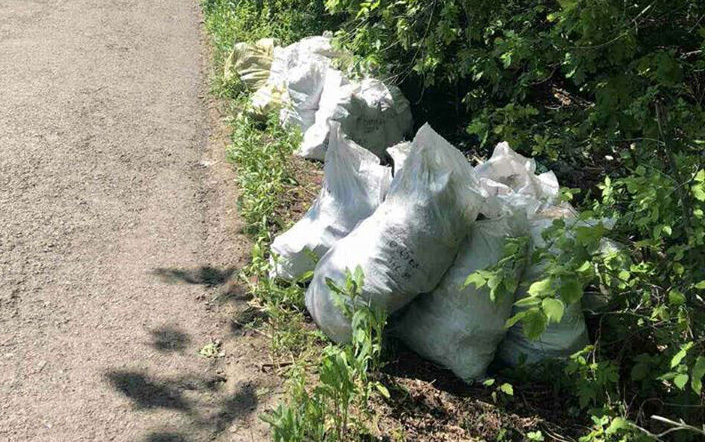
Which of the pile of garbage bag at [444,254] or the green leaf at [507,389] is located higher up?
the pile of garbage bag at [444,254]

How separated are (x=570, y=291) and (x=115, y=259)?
8.27 ft

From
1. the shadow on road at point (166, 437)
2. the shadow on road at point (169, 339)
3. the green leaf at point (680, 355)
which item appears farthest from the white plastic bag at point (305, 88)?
the green leaf at point (680, 355)

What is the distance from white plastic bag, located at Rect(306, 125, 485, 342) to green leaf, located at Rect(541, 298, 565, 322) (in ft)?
2.91

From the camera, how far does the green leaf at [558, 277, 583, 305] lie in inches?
82.7

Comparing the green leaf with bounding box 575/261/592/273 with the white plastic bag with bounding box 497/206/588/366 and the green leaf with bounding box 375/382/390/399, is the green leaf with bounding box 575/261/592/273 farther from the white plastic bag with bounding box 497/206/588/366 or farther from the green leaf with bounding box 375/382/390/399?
the green leaf with bounding box 375/382/390/399

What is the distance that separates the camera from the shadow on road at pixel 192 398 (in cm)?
283

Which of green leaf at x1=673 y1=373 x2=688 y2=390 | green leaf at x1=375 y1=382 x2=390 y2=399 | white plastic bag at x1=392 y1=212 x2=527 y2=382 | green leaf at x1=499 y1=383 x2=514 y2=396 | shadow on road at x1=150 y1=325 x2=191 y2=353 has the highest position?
green leaf at x1=673 y1=373 x2=688 y2=390

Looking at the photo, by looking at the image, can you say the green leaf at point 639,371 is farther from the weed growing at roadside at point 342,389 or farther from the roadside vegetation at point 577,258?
the weed growing at roadside at point 342,389

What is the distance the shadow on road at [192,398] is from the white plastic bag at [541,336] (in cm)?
105

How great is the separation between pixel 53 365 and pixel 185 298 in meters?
0.72

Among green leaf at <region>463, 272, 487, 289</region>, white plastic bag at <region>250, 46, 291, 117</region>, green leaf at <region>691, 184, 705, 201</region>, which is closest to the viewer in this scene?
green leaf at <region>691, 184, 705, 201</region>

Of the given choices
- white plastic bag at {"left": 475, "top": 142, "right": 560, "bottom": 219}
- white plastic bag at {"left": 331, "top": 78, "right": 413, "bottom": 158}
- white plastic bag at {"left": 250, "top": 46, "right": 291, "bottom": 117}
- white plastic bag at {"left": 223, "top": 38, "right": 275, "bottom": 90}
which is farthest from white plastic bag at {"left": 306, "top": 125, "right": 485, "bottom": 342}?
white plastic bag at {"left": 223, "top": 38, "right": 275, "bottom": 90}

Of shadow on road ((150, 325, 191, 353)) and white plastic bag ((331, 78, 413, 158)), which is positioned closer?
shadow on road ((150, 325, 191, 353))

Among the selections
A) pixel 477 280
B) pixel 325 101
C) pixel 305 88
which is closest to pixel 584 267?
pixel 477 280
